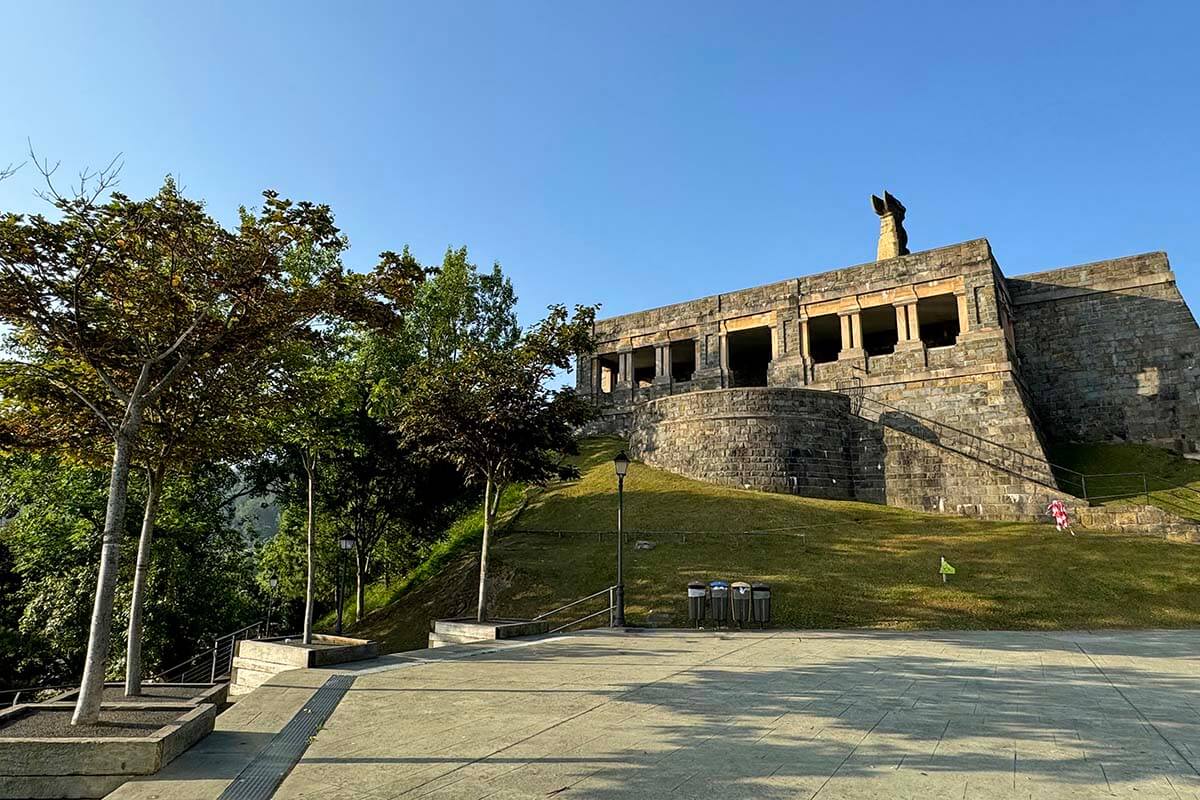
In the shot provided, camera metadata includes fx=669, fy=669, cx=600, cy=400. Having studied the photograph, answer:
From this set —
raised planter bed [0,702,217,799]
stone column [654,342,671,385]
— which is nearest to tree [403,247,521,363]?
stone column [654,342,671,385]

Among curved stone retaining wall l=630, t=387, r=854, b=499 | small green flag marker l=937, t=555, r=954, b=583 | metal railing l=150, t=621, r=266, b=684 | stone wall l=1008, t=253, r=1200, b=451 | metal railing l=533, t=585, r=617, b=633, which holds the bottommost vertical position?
metal railing l=150, t=621, r=266, b=684

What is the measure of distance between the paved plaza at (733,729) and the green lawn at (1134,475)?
14.7 m

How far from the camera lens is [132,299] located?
7.90 meters

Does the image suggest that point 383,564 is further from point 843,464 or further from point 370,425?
point 843,464

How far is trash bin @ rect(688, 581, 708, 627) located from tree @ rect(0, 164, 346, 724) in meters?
10.5

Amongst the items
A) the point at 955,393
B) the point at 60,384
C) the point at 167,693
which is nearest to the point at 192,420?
the point at 60,384

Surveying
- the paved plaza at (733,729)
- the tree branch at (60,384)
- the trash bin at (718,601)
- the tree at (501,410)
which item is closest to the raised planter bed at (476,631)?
the tree at (501,410)

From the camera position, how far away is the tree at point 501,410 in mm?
14469

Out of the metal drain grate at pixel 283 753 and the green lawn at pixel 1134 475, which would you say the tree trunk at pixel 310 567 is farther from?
the green lawn at pixel 1134 475

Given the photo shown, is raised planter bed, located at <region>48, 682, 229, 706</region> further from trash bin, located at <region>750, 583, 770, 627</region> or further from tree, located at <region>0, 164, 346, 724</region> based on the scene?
trash bin, located at <region>750, 583, 770, 627</region>

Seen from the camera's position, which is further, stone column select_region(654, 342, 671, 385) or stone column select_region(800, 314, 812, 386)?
stone column select_region(654, 342, 671, 385)

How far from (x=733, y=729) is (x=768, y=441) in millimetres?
22008

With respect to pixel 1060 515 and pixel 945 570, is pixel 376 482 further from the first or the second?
pixel 1060 515

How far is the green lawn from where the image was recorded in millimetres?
22391
